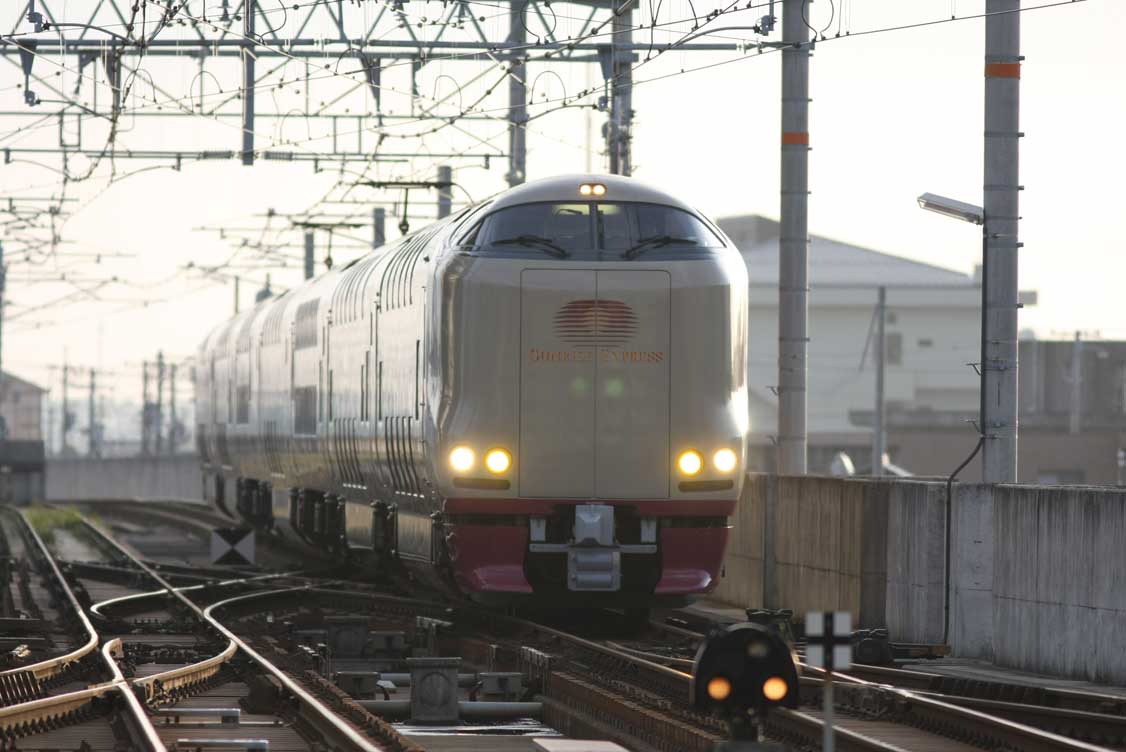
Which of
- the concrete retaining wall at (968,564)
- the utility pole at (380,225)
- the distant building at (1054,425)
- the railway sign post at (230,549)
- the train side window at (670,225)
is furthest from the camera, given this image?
the distant building at (1054,425)

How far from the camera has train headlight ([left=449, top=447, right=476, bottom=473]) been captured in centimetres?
1767

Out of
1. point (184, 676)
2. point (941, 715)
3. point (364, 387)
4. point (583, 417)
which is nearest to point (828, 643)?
point (941, 715)

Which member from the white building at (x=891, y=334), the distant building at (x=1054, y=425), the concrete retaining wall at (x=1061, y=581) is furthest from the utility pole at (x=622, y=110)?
the white building at (x=891, y=334)

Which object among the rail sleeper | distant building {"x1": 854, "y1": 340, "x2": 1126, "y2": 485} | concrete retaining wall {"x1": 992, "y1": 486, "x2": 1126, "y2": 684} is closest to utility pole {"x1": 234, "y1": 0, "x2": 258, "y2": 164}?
concrete retaining wall {"x1": 992, "y1": 486, "x2": 1126, "y2": 684}

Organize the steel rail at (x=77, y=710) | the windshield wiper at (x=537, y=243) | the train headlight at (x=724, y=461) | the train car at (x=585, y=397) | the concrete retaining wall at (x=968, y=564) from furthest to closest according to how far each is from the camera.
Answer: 1. the train headlight at (x=724, y=461)
2. the windshield wiper at (x=537, y=243)
3. the train car at (x=585, y=397)
4. the concrete retaining wall at (x=968, y=564)
5. the steel rail at (x=77, y=710)

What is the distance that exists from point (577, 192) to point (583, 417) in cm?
190

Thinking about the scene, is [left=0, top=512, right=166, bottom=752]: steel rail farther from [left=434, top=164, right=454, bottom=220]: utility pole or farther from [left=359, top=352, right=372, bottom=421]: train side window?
[left=434, top=164, right=454, bottom=220]: utility pole

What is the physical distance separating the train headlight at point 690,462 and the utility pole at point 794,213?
5.05 metres

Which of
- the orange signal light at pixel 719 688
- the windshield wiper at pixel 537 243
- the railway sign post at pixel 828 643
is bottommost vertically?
the orange signal light at pixel 719 688

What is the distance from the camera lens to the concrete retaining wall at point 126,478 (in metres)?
79.4

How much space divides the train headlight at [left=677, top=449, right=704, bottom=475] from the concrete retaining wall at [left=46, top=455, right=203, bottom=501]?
177ft

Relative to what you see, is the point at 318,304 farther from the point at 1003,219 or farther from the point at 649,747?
the point at 649,747

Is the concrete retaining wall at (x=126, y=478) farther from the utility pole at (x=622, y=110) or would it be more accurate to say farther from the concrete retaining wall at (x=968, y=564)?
the concrete retaining wall at (x=968, y=564)

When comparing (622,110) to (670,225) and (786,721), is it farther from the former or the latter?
(786,721)
